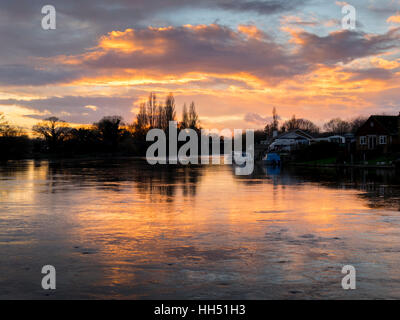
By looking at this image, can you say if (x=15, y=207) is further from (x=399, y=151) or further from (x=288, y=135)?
(x=288, y=135)

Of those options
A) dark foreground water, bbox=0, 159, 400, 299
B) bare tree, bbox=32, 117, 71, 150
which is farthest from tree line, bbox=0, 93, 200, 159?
dark foreground water, bbox=0, 159, 400, 299

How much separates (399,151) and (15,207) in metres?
52.8

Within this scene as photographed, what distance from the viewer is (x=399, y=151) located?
5953 centimetres

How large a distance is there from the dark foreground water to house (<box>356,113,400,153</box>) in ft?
177

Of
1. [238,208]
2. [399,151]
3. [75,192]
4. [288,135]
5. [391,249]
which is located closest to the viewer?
[391,249]

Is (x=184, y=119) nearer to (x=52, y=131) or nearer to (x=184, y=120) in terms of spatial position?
(x=184, y=120)

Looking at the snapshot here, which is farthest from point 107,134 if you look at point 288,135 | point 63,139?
point 288,135

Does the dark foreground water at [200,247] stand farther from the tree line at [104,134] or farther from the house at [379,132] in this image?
the tree line at [104,134]

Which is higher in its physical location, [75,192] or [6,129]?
[6,129]

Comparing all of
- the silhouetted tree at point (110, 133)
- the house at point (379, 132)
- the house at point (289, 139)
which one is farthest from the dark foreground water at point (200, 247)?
the silhouetted tree at point (110, 133)

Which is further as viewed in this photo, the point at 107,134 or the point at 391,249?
the point at 107,134

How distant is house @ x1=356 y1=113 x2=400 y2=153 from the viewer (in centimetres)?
6950

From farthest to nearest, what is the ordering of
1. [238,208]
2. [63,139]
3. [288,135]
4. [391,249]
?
[63,139] < [288,135] < [238,208] < [391,249]

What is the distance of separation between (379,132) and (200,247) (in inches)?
2637
